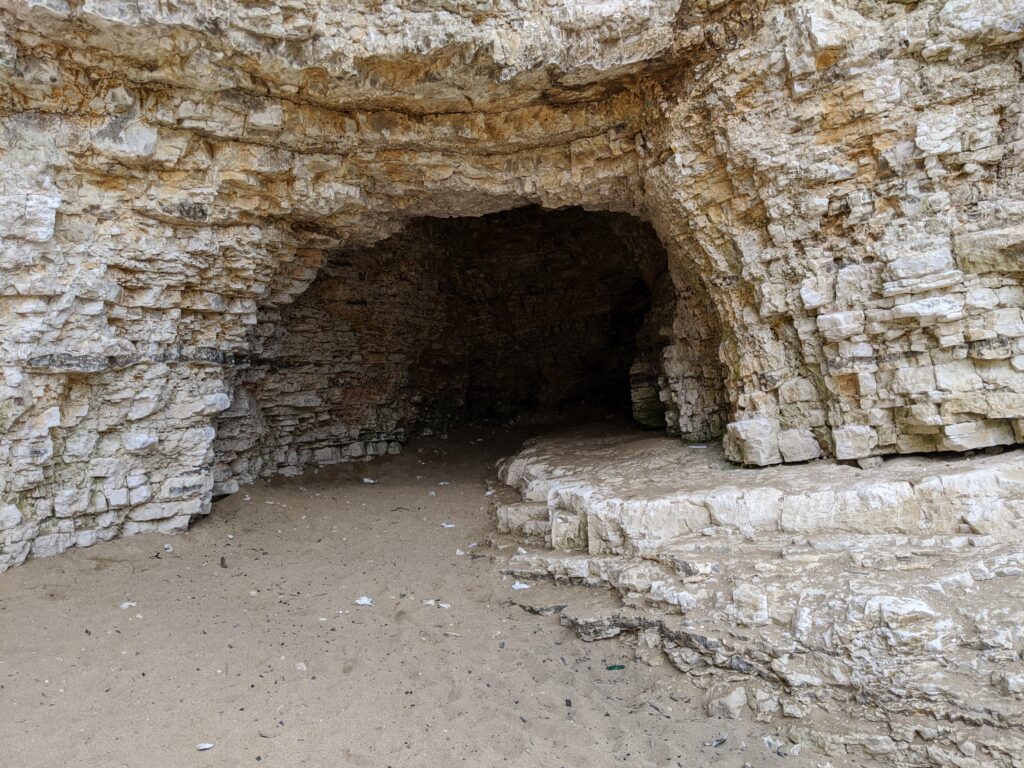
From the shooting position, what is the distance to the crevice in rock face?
23.8 ft

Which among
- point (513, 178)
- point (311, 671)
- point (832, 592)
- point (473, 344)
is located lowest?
point (311, 671)

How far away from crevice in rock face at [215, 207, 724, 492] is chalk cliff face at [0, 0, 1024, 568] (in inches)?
52.2

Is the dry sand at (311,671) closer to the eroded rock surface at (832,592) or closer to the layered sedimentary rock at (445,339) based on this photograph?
the eroded rock surface at (832,592)

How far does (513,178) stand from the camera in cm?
591

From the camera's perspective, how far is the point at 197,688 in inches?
150

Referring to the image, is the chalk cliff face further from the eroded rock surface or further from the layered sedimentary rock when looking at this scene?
the layered sedimentary rock

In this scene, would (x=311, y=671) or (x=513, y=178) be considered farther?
(x=513, y=178)

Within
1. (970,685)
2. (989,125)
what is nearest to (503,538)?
(970,685)

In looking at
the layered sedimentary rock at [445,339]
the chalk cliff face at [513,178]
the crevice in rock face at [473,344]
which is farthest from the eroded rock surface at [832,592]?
the layered sedimentary rock at [445,339]

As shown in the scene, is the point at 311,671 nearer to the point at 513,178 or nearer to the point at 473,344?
the point at 513,178

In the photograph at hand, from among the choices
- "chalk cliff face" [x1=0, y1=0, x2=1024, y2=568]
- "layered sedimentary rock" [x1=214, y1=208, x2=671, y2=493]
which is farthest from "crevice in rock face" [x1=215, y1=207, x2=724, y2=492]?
"chalk cliff face" [x1=0, y1=0, x2=1024, y2=568]

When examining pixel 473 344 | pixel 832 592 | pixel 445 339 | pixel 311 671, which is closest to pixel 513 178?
pixel 832 592

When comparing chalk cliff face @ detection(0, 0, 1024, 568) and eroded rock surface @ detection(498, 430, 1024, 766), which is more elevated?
chalk cliff face @ detection(0, 0, 1024, 568)

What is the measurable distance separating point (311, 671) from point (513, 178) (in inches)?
173
